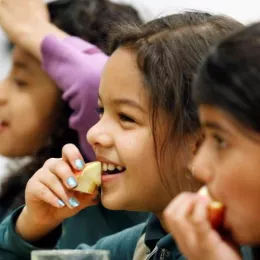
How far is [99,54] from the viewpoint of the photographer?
56.0 inches

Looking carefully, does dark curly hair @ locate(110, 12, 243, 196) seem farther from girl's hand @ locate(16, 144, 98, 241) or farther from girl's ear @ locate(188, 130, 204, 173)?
girl's hand @ locate(16, 144, 98, 241)

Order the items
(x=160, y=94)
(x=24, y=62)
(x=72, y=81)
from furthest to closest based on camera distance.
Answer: (x=24, y=62)
(x=72, y=81)
(x=160, y=94)

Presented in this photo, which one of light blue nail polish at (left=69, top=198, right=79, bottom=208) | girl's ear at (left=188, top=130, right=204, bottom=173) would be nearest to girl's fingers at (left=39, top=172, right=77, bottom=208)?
light blue nail polish at (left=69, top=198, right=79, bottom=208)

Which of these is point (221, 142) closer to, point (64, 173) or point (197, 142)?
point (197, 142)

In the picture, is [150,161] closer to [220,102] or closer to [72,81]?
[220,102]

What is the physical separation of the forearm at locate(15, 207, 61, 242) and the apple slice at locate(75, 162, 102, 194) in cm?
13

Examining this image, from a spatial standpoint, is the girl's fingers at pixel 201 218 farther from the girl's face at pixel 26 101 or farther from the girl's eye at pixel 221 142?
the girl's face at pixel 26 101

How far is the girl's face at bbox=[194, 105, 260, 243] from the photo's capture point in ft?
2.16

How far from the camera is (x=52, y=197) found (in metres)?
1.05

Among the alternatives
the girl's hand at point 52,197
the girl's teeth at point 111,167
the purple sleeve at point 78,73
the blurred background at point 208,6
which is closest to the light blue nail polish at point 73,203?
the girl's hand at point 52,197

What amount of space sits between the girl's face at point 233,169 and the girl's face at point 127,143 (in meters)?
0.23

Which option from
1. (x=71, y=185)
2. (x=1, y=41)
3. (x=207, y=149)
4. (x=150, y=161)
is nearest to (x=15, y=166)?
(x=1, y=41)

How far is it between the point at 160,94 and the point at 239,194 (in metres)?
0.29

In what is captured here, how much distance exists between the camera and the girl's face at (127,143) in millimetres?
946
